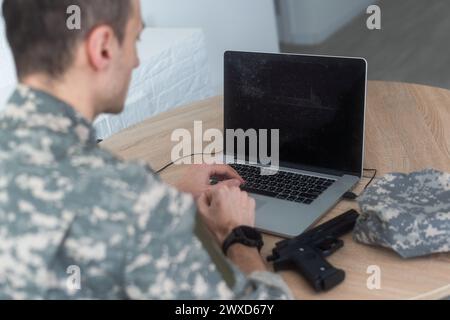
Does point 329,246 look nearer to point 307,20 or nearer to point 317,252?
point 317,252

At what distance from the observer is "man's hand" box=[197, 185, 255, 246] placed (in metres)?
1.04

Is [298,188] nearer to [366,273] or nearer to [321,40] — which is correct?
[366,273]

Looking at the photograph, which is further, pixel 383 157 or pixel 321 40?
pixel 321 40

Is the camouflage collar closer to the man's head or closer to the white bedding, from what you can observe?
the man's head

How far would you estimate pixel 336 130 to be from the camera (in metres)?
1.27

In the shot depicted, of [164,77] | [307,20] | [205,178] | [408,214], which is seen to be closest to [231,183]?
[205,178]

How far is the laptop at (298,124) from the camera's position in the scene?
1199 mm

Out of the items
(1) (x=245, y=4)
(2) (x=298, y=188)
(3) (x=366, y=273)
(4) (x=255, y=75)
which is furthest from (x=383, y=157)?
(1) (x=245, y=4)

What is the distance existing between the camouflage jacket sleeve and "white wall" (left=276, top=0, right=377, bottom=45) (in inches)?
142

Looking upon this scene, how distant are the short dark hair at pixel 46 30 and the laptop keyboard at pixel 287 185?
1.91 feet

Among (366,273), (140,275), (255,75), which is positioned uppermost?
(255,75)

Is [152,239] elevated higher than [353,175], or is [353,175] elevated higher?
[152,239]

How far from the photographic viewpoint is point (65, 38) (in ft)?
2.48

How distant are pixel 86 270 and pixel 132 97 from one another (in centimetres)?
166
